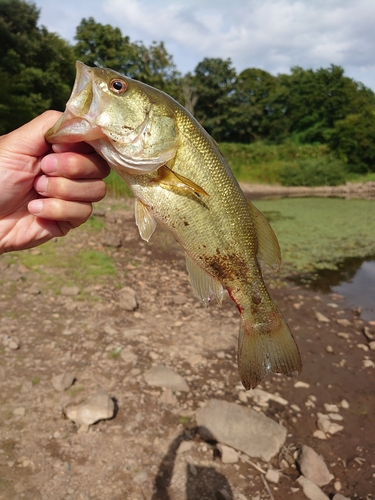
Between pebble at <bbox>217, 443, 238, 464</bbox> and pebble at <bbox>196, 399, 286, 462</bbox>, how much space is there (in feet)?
0.12

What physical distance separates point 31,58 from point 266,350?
26.8 m

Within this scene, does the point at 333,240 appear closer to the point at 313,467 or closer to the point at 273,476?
the point at 313,467

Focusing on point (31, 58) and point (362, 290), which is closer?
point (362, 290)

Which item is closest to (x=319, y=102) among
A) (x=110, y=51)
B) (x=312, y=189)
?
(x=312, y=189)

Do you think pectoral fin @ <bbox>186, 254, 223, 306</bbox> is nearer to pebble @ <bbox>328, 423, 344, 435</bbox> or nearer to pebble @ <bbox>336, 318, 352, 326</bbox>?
pebble @ <bbox>328, 423, 344, 435</bbox>

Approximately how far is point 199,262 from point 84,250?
6322 millimetres

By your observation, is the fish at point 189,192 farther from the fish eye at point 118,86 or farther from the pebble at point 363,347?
the pebble at point 363,347

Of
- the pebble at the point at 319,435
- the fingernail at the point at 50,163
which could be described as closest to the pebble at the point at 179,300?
the pebble at the point at 319,435

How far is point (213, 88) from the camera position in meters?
40.0

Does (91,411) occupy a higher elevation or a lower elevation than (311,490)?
higher

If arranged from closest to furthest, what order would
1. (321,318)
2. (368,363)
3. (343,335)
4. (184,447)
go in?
(184,447) < (368,363) < (343,335) < (321,318)

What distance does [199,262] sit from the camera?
1943mm

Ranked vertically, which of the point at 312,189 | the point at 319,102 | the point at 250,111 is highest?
the point at 319,102

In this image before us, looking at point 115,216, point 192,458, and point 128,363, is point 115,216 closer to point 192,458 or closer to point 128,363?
point 128,363
